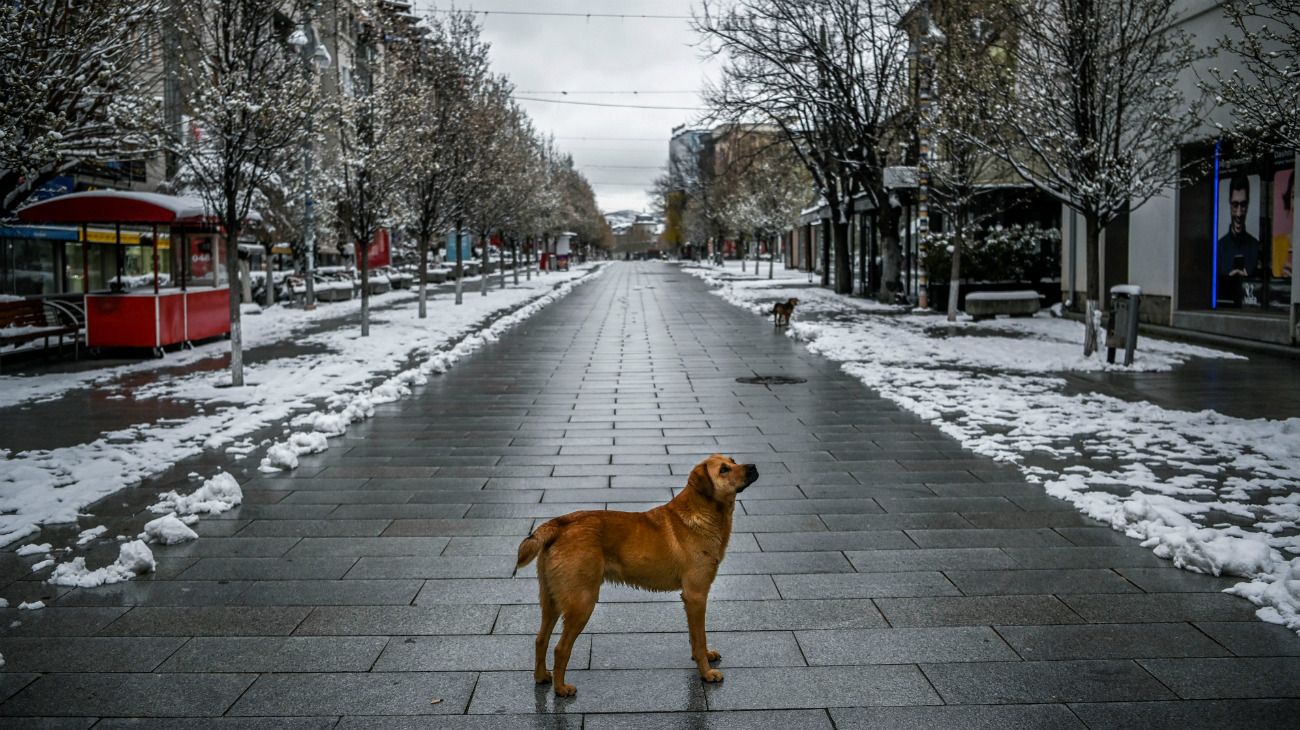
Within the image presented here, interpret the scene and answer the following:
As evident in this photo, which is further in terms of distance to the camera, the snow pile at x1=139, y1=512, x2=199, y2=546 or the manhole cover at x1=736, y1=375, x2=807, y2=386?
the manhole cover at x1=736, y1=375, x2=807, y2=386

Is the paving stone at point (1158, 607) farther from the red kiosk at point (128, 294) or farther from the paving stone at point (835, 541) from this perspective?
the red kiosk at point (128, 294)

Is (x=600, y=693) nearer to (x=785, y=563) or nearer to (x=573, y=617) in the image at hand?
(x=573, y=617)

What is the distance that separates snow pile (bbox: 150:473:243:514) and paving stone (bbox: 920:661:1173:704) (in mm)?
4747

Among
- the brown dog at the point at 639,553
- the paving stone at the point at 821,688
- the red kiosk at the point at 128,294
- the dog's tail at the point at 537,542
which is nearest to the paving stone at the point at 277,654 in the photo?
the brown dog at the point at 639,553

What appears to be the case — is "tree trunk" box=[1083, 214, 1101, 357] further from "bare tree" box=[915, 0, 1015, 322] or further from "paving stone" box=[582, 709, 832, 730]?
"paving stone" box=[582, 709, 832, 730]

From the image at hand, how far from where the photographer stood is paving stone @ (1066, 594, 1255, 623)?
15.9ft

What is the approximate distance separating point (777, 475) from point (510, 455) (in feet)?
7.47

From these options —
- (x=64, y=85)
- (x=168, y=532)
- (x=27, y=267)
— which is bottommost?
(x=168, y=532)

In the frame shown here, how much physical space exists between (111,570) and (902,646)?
3982 millimetres

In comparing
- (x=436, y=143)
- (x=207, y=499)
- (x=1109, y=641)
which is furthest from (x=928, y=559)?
Answer: (x=436, y=143)

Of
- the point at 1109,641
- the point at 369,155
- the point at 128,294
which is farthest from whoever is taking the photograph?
the point at 369,155

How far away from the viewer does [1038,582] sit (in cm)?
542

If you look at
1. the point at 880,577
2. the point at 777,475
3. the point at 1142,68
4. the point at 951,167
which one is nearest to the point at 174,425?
the point at 777,475

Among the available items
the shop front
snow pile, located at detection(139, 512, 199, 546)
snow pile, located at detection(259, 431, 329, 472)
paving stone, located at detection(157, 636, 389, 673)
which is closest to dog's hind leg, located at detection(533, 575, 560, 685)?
paving stone, located at detection(157, 636, 389, 673)
